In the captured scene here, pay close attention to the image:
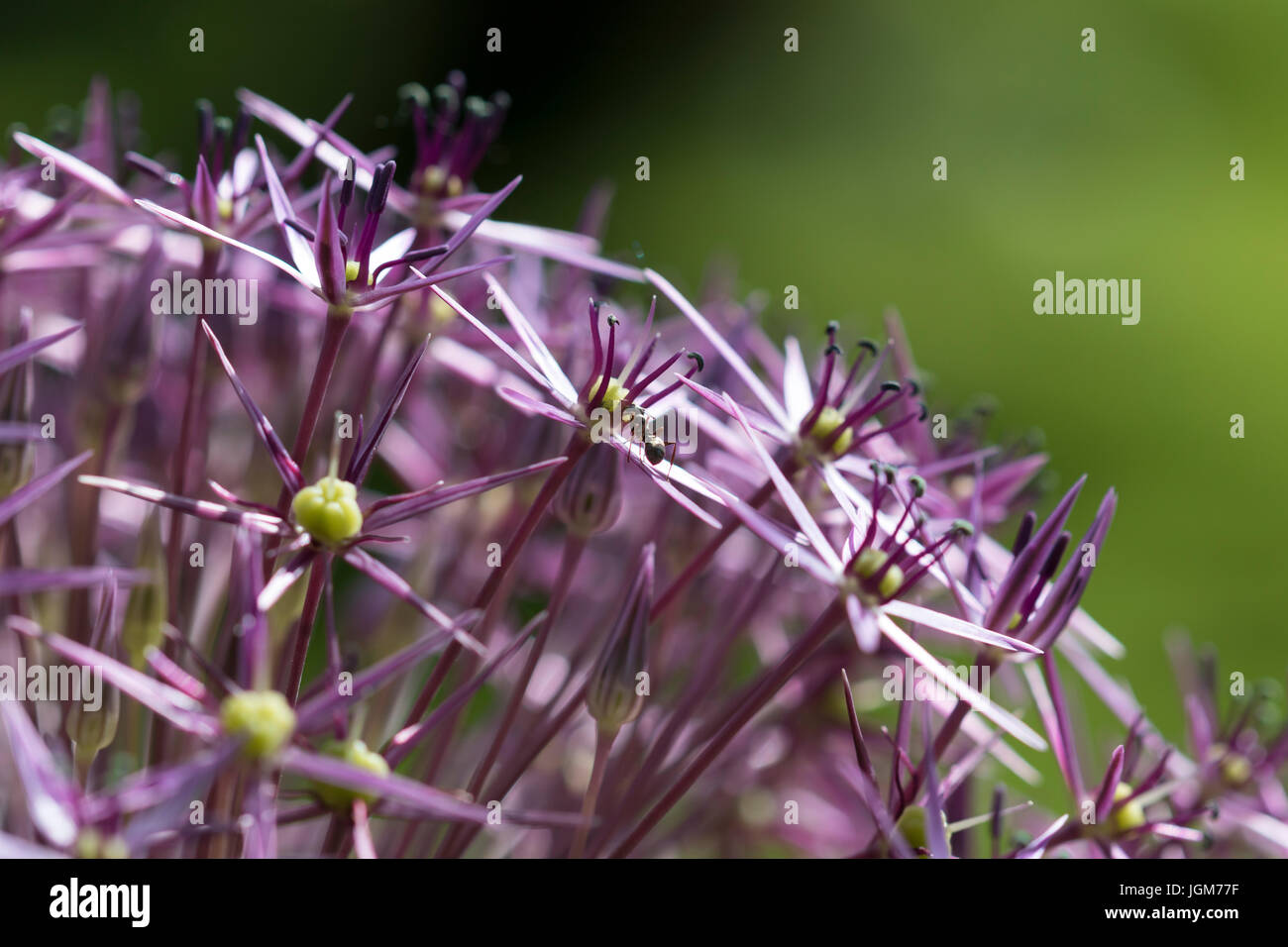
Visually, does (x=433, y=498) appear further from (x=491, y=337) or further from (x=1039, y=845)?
(x=1039, y=845)

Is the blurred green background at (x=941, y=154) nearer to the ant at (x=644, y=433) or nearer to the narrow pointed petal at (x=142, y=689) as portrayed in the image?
the ant at (x=644, y=433)

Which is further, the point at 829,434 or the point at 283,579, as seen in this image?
the point at 829,434

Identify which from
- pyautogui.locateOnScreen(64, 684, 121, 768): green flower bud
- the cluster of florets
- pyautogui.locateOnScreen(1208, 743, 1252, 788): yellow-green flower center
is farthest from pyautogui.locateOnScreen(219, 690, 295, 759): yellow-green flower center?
pyautogui.locateOnScreen(1208, 743, 1252, 788): yellow-green flower center

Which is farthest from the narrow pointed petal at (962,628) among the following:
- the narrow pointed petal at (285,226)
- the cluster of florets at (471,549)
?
the narrow pointed petal at (285,226)

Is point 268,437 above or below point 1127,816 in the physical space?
above

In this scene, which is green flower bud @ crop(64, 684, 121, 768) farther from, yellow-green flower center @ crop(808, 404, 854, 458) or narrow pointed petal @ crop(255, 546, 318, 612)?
yellow-green flower center @ crop(808, 404, 854, 458)

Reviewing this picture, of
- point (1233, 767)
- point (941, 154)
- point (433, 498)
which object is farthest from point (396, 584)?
point (941, 154)
